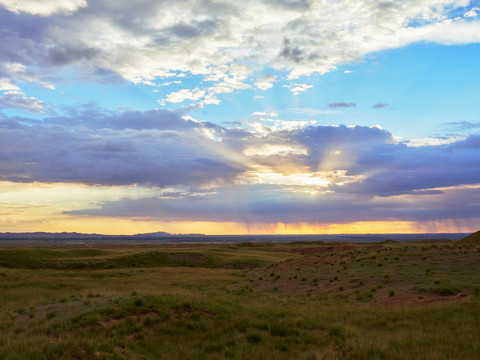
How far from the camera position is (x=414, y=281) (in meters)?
24.7

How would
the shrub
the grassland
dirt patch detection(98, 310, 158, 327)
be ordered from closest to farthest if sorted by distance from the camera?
the grassland < the shrub < dirt patch detection(98, 310, 158, 327)

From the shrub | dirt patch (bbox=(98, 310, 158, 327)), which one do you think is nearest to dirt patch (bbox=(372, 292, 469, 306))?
the shrub

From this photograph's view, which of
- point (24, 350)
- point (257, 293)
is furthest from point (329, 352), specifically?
point (257, 293)

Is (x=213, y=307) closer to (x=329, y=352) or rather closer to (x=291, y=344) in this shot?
(x=291, y=344)

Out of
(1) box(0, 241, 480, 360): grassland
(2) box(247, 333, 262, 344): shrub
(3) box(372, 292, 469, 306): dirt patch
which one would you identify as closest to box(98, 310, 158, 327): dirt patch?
(1) box(0, 241, 480, 360): grassland

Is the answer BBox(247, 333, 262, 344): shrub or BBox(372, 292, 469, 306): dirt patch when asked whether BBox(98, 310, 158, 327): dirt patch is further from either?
BBox(372, 292, 469, 306): dirt patch

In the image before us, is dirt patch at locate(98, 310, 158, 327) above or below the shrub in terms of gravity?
above

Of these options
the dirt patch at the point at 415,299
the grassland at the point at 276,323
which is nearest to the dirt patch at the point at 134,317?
the grassland at the point at 276,323

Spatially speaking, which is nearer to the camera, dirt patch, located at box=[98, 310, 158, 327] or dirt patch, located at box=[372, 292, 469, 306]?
dirt patch, located at box=[98, 310, 158, 327]

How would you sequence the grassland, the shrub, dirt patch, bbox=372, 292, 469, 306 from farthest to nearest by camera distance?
dirt patch, bbox=372, 292, 469, 306
the shrub
the grassland

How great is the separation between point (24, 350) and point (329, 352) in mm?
9078

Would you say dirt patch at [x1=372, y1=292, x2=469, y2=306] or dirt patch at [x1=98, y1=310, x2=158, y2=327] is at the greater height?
dirt patch at [x1=98, y1=310, x2=158, y2=327]

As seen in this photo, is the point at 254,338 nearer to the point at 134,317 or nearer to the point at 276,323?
the point at 276,323

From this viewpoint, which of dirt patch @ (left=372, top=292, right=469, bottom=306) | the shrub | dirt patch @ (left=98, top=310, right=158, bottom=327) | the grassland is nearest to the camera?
the grassland
